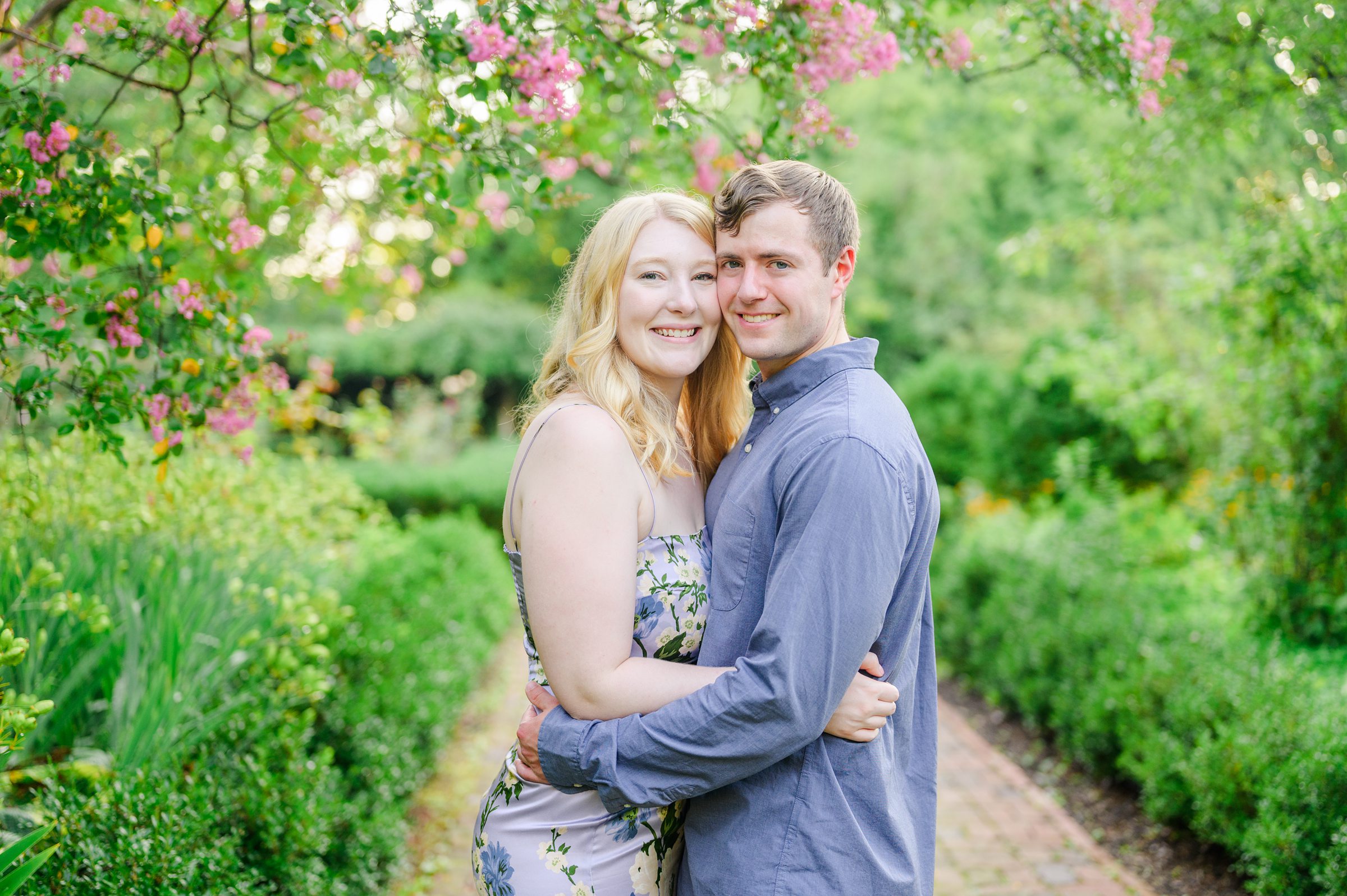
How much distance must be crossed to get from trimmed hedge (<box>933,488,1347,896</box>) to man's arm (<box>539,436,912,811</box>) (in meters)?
2.39

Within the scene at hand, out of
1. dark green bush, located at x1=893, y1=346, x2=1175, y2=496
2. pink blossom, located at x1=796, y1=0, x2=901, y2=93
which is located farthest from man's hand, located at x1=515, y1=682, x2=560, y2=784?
dark green bush, located at x1=893, y1=346, x2=1175, y2=496

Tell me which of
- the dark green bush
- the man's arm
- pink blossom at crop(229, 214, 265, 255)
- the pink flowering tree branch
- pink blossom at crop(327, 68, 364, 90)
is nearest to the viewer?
the man's arm

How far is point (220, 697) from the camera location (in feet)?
10.8

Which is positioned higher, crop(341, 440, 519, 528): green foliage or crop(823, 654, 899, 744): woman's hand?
crop(823, 654, 899, 744): woman's hand

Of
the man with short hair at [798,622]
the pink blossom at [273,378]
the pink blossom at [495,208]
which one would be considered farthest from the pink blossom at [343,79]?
the man with short hair at [798,622]

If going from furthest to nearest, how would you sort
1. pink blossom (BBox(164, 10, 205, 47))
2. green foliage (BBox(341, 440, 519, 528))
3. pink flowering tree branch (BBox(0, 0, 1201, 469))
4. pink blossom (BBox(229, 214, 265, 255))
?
green foliage (BBox(341, 440, 519, 528)) → pink blossom (BBox(229, 214, 265, 255)) → pink blossom (BBox(164, 10, 205, 47)) → pink flowering tree branch (BBox(0, 0, 1201, 469))

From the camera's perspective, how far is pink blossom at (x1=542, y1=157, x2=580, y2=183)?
336 cm

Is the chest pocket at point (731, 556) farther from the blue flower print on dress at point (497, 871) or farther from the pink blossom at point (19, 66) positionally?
the pink blossom at point (19, 66)

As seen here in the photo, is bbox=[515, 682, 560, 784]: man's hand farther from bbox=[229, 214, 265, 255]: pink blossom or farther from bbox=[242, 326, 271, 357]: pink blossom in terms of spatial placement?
bbox=[229, 214, 265, 255]: pink blossom

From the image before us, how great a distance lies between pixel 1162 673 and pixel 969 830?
120 cm

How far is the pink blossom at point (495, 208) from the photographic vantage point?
4.27 m

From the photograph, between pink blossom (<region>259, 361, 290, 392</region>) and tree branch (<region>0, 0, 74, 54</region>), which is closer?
tree branch (<region>0, 0, 74, 54</region>)

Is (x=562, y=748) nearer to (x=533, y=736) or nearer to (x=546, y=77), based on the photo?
(x=533, y=736)

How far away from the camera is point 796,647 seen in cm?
166
